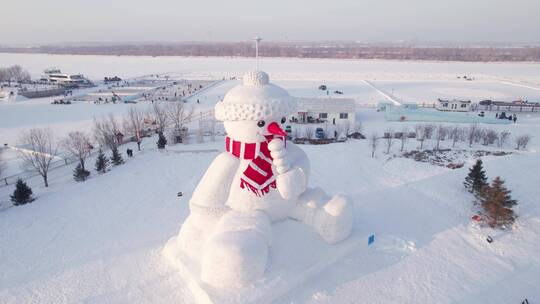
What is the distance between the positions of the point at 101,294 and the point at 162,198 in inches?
208

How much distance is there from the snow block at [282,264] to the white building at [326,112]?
2027 cm

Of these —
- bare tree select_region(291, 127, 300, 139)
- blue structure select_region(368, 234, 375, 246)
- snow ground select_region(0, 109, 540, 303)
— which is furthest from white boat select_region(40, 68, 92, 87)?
blue structure select_region(368, 234, 375, 246)

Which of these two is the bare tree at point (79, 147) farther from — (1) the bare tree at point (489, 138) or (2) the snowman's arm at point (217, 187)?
(1) the bare tree at point (489, 138)

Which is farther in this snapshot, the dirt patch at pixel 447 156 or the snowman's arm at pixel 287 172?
the dirt patch at pixel 447 156

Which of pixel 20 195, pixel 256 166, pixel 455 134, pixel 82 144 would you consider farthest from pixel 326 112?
pixel 256 166

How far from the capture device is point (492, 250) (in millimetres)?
9961

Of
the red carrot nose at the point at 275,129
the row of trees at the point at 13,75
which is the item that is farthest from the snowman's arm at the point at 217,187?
the row of trees at the point at 13,75

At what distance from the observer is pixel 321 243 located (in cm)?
873

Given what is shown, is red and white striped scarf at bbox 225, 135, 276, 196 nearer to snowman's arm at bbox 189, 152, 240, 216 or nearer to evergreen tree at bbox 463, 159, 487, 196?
snowman's arm at bbox 189, 152, 240, 216

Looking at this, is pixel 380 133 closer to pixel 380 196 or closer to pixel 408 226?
pixel 380 196

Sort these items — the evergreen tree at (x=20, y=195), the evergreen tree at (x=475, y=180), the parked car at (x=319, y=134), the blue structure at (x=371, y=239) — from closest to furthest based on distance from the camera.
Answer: the blue structure at (x=371, y=239)
the evergreen tree at (x=475, y=180)
the evergreen tree at (x=20, y=195)
the parked car at (x=319, y=134)

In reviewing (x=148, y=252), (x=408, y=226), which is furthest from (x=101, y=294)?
(x=408, y=226)

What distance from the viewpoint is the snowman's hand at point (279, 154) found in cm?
752

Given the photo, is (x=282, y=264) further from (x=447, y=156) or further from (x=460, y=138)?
(x=460, y=138)
